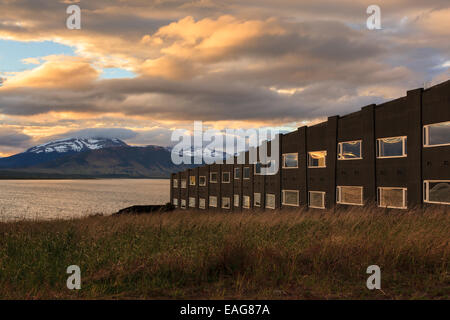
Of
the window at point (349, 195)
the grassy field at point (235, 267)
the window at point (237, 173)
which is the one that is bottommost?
the window at point (349, 195)

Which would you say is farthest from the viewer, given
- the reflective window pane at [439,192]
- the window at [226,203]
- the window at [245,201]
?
the window at [226,203]

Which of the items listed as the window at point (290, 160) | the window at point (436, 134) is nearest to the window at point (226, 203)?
the window at point (290, 160)

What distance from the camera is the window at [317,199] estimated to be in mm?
39312

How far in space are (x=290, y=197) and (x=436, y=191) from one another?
19.7m

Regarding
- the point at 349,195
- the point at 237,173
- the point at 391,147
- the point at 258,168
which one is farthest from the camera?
the point at 237,173

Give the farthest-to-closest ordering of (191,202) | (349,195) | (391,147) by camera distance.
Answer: (191,202) → (349,195) → (391,147)

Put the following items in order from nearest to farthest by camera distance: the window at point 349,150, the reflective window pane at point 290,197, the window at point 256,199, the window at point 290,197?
the window at point 349,150 < the window at point 290,197 < the reflective window pane at point 290,197 < the window at point 256,199

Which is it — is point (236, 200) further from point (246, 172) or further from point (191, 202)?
point (191, 202)

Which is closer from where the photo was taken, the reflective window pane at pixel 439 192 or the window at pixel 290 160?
the reflective window pane at pixel 439 192

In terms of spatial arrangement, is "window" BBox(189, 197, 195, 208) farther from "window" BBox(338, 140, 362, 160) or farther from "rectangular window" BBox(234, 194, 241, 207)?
"window" BBox(338, 140, 362, 160)

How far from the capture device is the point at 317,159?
1598 inches

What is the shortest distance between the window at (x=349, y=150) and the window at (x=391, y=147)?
2207mm

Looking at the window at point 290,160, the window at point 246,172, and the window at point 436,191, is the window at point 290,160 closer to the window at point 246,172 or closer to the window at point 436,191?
the window at point 246,172

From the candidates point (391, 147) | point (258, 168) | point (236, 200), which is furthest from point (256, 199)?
point (391, 147)
